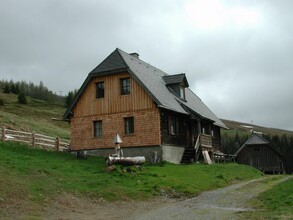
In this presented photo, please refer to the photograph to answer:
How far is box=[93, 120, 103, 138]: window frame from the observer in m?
34.5

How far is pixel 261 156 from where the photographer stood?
53.8 meters

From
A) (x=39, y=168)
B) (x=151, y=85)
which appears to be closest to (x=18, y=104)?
(x=151, y=85)

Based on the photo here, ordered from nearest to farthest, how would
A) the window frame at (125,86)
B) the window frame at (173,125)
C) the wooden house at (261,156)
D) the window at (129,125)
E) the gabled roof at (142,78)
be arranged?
the gabled roof at (142,78), the window at (129,125), the window frame at (125,86), the window frame at (173,125), the wooden house at (261,156)

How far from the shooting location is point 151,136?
32.1m

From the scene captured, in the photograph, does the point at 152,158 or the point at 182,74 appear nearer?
the point at 152,158

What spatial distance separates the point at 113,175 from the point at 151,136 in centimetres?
946

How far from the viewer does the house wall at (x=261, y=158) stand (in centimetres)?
5331

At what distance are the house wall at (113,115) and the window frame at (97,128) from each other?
0.27 metres

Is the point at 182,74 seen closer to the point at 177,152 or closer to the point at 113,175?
the point at 177,152

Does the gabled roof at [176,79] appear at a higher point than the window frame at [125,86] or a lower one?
higher

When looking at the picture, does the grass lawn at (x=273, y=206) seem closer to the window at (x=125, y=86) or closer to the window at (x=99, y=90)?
the window at (x=125, y=86)

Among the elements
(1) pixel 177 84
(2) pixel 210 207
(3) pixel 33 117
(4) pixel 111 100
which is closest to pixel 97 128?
(4) pixel 111 100

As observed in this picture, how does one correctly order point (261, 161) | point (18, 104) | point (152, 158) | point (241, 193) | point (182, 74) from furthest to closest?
point (18, 104)
point (261, 161)
point (182, 74)
point (152, 158)
point (241, 193)

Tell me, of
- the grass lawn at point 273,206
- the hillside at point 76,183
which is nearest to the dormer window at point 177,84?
the hillside at point 76,183
